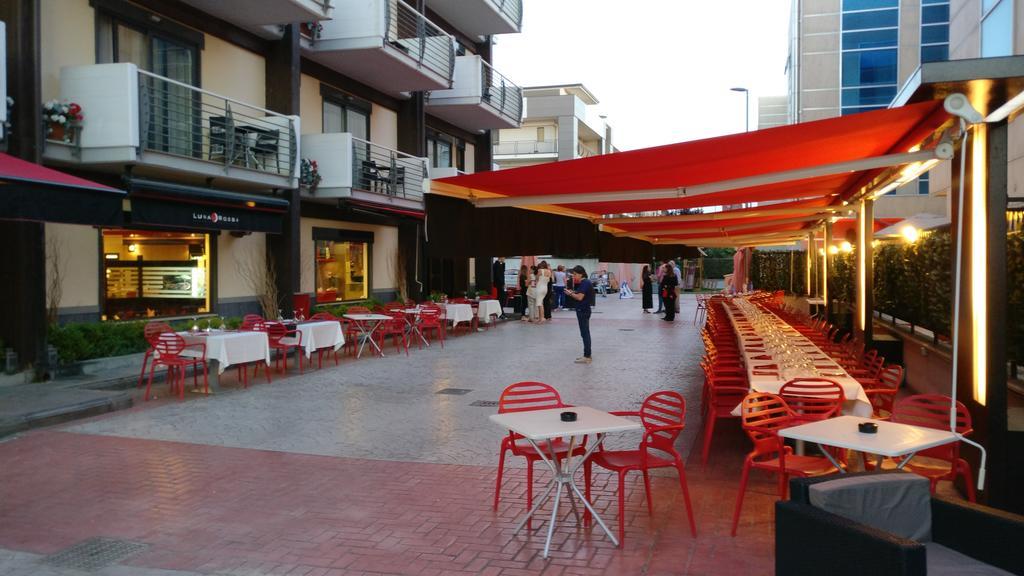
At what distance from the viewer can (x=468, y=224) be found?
6.61 m

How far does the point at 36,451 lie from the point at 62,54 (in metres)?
7.34

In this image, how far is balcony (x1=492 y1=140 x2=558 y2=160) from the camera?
48.7m

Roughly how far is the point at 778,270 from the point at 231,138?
926 inches

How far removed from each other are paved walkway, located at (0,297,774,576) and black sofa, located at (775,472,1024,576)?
3.32 ft

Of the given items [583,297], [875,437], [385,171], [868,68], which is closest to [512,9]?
[385,171]

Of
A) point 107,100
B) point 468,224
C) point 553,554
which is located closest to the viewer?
point 553,554

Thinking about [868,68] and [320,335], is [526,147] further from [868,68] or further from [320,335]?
[320,335]

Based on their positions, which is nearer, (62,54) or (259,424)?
(259,424)

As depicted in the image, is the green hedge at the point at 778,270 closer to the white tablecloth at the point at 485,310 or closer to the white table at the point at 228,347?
the white tablecloth at the point at 485,310

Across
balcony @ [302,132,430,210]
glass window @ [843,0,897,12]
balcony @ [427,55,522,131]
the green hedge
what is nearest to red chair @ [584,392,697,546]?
balcony @ [302,132,430,210]

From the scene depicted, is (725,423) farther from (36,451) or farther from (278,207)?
(278,207)

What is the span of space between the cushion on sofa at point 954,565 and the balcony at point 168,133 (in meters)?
11.6

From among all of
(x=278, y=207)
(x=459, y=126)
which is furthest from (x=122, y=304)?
(x=459, y=126)

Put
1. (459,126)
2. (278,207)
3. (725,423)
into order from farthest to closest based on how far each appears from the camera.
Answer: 1. (459,126)
2. (278,207)
3. (725,423)
